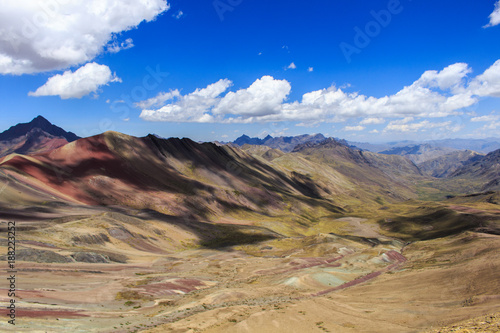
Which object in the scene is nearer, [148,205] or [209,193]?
[148,205]

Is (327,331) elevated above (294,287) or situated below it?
above

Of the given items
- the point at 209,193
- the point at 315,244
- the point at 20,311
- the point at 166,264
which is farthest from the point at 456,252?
the point at 209,193

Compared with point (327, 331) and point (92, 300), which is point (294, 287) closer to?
point (327, 331)

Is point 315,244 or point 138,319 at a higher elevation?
point 138,319

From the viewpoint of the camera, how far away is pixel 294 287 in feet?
183

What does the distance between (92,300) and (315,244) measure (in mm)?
72356

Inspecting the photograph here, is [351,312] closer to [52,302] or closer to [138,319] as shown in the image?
[138,319]

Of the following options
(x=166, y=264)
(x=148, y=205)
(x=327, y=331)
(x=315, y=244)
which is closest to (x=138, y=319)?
(x=327, y=331)

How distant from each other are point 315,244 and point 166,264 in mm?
48919

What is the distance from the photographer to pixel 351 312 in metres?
40.8

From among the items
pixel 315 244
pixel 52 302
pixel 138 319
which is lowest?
pixel 315 244

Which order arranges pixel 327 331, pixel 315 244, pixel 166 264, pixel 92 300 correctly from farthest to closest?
pixel 315 244, pixel 166 264, pixel 92 300, pixel 327 331

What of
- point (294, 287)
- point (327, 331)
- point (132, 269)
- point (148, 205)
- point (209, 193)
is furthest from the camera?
point (209, 193)

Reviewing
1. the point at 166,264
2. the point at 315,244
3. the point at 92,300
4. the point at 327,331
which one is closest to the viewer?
the point at 327,331
